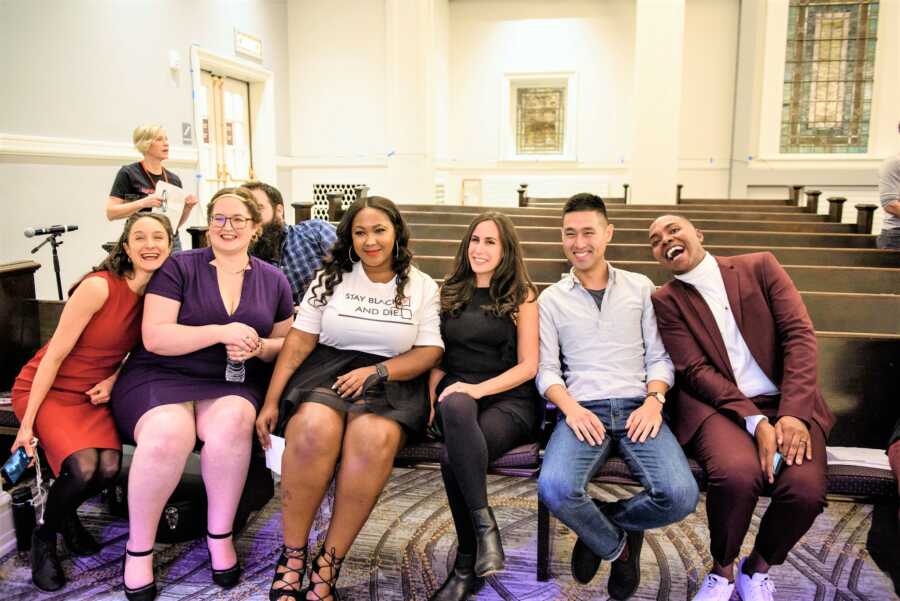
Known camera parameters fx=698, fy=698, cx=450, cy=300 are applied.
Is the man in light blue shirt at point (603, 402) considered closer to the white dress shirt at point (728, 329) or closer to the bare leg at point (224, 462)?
the white dress shirt at point (728, 329)

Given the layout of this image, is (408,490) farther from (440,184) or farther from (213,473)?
(440,184)

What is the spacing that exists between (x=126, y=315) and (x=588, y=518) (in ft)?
4.96

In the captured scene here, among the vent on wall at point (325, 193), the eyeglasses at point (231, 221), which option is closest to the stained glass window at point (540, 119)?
the vent on wall at point (325, 193)

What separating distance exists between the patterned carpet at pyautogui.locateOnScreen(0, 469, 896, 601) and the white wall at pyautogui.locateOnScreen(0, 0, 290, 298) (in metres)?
3.03

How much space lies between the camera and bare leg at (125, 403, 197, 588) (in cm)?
195

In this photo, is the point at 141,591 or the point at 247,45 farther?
the point at 247,45

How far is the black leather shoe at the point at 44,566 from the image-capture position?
2.04 meters

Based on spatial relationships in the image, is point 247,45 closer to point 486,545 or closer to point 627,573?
point 486,545

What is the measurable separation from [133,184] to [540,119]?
781 centimetres

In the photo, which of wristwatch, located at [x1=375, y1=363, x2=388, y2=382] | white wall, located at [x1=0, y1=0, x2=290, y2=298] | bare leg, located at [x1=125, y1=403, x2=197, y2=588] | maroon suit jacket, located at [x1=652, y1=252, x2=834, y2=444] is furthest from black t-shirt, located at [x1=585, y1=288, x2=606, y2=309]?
white wall, located at [x1=0, y1=0, x2=290, y2=298]

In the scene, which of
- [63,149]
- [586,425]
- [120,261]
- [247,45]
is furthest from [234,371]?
[247,45]

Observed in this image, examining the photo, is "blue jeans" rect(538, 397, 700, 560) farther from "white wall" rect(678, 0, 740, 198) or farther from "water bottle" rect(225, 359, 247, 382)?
"white wall" rect(678, 0, 740, 198)

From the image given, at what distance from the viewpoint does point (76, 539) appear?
2.24 meters

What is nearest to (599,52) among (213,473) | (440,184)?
(440,184)
